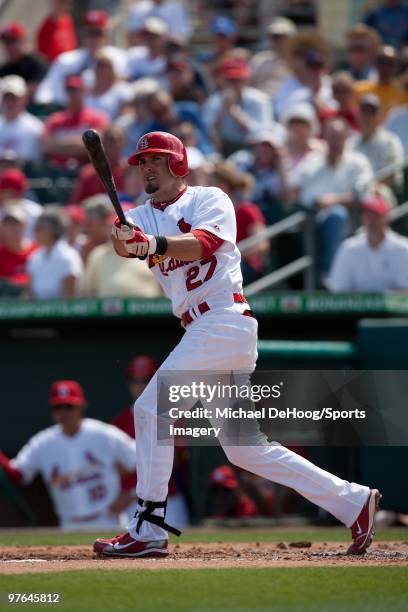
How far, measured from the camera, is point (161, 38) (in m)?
13.4

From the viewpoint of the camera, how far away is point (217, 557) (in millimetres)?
6066

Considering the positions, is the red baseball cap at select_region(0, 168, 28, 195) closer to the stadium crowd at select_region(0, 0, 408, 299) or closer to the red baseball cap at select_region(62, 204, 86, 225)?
the stadium crowd at select_region(0, 0, 408, 299)

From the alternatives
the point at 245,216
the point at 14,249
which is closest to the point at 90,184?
the point at 14,249

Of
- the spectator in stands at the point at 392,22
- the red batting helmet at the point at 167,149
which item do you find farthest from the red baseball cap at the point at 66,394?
the spectator in stands at the point at 392,22

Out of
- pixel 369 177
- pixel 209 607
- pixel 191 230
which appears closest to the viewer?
pixel 209 607

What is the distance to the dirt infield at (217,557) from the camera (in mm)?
5633

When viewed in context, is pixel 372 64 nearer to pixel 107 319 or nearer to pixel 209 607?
pixel 107 319

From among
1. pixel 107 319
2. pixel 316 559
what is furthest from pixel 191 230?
pixel 107 319

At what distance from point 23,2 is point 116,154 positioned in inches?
241

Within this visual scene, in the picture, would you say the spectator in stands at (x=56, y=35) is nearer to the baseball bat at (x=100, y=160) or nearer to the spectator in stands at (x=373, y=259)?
the spectator in stands at (x=373, y=259)

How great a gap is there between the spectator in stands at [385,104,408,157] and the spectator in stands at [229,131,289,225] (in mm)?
1020

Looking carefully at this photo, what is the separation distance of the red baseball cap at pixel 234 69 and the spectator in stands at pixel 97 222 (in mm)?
2146

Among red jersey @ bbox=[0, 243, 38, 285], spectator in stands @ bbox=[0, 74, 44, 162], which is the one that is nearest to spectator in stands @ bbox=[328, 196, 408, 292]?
red jersey @ bbox=[0, 243, 38, 285]

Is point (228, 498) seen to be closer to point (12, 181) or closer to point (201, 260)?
point (201, 260)
